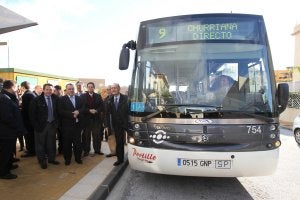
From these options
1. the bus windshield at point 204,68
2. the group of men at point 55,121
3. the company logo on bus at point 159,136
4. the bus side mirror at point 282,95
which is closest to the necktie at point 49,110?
the group of men at point 55,121

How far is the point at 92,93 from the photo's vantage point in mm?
8766

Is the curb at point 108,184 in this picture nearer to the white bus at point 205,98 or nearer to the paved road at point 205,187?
the paved road at point 205,187

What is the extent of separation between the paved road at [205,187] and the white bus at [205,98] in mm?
482

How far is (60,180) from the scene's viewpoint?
20.6ft

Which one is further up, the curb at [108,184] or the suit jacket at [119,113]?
the suit jacket at [119,113]

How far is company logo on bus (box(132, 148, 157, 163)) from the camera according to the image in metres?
5.75

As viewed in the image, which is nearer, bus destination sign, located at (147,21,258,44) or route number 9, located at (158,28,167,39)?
bus destination sign, located at (147,21,258,44)

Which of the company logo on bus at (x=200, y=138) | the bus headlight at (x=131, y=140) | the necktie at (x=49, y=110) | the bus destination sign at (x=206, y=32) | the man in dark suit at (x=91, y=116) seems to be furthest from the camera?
the man in dark suit at (x=91, y=116)

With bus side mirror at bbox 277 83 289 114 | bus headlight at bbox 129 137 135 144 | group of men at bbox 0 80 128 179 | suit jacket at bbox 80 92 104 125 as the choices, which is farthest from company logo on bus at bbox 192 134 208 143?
suit jacket at bbox 80 92 104 125

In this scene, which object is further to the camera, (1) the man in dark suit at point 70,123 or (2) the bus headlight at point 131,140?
(1) the man in dark suit at point 70,123

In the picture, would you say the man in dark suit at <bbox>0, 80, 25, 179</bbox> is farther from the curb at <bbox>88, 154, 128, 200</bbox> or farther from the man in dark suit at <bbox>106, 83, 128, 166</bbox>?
the man in dark suit at <bbox>106, 83, 128, 166</bbox>

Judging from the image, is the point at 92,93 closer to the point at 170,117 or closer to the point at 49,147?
the point at 49,147

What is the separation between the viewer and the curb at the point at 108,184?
5.43 m

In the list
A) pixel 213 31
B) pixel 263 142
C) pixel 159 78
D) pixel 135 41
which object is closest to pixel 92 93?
pixel 135 41
